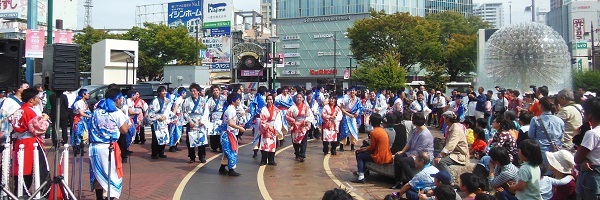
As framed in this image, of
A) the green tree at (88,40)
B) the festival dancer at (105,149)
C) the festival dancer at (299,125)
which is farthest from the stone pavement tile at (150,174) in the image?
the green tree at (88,40)

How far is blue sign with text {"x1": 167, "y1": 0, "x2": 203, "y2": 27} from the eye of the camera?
61.5 meters

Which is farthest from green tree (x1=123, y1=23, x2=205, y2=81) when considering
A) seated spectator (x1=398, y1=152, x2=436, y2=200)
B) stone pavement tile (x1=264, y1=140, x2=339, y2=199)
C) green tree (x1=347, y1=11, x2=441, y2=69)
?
seated spectator (x1=398, y1=152, x2=436, y2=200)

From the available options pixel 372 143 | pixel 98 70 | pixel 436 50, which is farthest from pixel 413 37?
pixel 372 143

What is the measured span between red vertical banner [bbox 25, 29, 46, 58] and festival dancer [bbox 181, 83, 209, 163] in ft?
42.5

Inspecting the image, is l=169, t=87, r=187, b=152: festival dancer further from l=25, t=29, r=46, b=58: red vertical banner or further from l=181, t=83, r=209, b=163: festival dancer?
l=25, t=29, r=46, b=58: red vertical banner

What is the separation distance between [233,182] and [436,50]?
46464mm

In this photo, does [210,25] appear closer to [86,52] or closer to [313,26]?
[86,52]

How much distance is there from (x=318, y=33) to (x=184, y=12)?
64.1ft

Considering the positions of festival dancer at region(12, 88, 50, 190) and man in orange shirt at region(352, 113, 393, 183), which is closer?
festival dancer at region(12, 88, 50, 190)

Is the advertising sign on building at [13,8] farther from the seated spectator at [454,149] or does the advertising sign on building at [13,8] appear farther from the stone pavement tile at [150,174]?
the seated spectator at [454,149]

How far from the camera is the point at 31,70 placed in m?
26.6

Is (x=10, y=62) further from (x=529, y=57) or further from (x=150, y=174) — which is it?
(x=529, y=57)

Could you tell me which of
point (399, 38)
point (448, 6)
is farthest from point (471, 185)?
point (448, 6)

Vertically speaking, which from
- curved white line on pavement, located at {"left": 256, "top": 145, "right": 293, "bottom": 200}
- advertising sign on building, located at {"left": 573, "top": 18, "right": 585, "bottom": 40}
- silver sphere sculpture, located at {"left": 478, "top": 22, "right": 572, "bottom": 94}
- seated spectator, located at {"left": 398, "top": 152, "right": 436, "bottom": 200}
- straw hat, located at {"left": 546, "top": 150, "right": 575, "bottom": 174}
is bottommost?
curved white line on pavement, located at {"left": 256, "top": 145, "right": 293, "bottom": 200}
